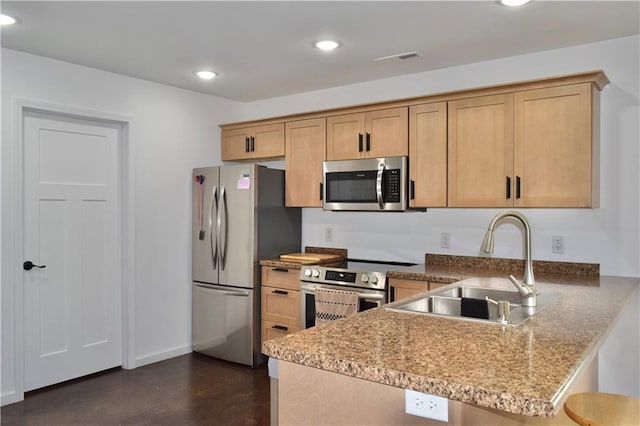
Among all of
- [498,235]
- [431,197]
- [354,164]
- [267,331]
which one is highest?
[354,164]

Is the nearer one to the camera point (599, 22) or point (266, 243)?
point (599, 22)

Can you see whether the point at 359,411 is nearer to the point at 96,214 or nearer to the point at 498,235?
the point at 498,235

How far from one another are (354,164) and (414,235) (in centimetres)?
78

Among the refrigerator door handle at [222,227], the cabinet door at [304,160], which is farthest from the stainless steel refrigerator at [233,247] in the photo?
the cabinet door at [304,160]

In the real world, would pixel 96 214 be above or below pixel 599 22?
below

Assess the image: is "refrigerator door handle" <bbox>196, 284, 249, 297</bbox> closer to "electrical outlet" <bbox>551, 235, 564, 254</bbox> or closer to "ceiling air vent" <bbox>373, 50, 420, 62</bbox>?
"ceiling air vent" <bbox>373, 50, 420, 62</bbox>

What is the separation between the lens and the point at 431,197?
12.4ft

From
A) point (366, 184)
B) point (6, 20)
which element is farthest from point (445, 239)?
point (6, 20)

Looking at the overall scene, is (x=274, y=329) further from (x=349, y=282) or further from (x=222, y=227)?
(x=222, y=227)

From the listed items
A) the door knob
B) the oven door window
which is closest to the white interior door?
the door knob

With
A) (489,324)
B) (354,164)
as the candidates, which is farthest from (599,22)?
(489,324)

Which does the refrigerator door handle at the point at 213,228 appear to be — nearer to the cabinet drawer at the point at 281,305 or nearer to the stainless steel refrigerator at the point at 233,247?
the stainless steel refrigerator at the point at 233,247

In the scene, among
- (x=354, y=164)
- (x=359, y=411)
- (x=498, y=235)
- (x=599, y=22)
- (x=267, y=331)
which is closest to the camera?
(x=359, y=411)

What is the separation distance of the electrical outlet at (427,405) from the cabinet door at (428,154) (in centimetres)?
248
